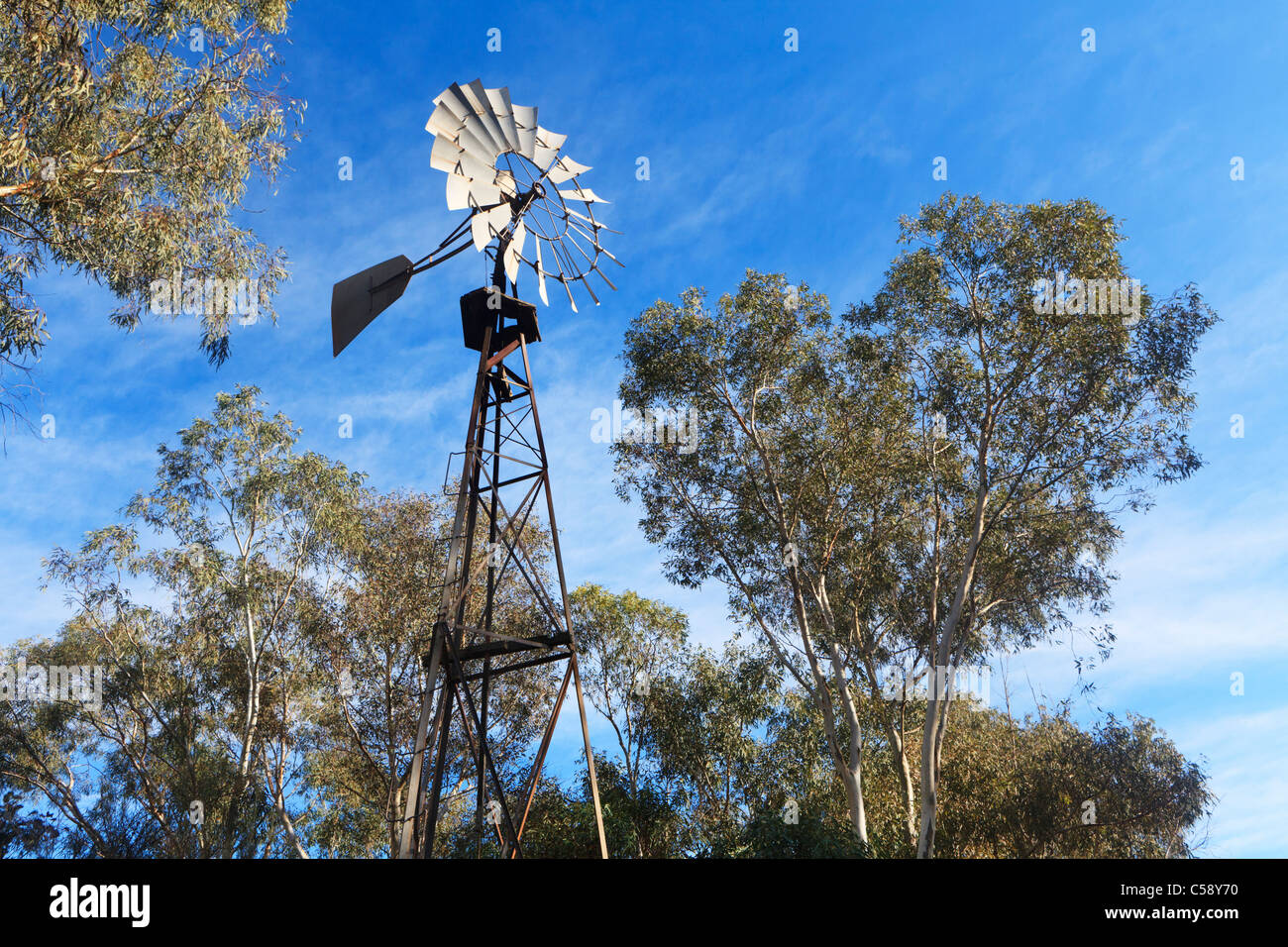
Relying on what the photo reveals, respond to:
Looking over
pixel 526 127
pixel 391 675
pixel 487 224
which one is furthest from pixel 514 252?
pixel 391 675

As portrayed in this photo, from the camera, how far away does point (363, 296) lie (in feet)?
29.5

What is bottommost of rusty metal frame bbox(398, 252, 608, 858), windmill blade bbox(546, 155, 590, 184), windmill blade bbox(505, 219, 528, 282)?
rusty metal frame bbox(398, 252, 608, 858)

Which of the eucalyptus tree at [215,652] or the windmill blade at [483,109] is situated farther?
the eucalyptus tree at [215,652]

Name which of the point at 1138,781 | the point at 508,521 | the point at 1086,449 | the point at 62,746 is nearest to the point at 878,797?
the point at 1138,781

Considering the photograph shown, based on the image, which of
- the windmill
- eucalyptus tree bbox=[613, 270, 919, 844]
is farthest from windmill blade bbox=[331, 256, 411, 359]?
eucalyptus tree bbox=[613, 270, 919, 844]

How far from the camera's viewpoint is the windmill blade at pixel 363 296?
29.1 feet

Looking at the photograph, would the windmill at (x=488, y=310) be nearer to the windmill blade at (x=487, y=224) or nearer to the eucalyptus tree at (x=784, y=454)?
the windmill blade at (x=487, y=224)

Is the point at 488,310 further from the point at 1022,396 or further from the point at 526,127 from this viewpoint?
the point at 1022,396

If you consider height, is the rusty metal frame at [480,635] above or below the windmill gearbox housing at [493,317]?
below

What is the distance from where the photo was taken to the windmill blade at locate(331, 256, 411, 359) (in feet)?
29.1

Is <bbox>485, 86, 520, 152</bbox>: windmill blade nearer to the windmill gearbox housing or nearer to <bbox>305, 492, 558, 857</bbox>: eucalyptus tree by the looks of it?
the windmill gearbox housing

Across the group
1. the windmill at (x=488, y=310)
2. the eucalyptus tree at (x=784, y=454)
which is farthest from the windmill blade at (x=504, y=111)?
the eucalyptus tree at (x=784, y=454)

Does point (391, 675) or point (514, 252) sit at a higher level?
point (514, 252)
